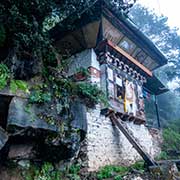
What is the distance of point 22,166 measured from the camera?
5703 mm

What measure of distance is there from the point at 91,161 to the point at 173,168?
265 cm

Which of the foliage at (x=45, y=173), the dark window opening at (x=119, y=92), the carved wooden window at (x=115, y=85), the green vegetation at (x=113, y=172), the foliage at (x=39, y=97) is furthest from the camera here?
the dark window opening at (x=119, y=92)

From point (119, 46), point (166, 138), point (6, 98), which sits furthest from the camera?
point (166, 138)

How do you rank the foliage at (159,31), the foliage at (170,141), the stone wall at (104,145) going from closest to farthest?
the stone wall at (104,145), the foliage at (170,141), the foliage at (159,31)

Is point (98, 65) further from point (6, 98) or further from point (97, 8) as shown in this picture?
point (6, 98)

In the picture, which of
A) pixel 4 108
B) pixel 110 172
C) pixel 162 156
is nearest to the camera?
pixel 4 108

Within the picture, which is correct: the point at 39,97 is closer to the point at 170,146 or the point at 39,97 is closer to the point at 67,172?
the point at 67,172

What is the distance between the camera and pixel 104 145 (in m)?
8.38

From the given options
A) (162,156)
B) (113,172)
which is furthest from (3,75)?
(162,156)

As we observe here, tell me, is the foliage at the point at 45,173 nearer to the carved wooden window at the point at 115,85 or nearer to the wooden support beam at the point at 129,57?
the carved wooden window at the point at 115,85

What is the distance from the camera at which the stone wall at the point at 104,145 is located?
7.82 meters

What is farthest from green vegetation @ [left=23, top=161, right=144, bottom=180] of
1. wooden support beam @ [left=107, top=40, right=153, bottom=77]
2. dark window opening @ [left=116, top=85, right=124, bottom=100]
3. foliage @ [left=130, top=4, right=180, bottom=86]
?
foliage @ [left=130, top=4, right=180, bottom=86]

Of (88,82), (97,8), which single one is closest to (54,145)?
(88,82)

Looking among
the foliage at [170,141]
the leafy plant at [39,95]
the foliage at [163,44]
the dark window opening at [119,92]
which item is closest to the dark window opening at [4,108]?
the leafy plant at [39,95]
